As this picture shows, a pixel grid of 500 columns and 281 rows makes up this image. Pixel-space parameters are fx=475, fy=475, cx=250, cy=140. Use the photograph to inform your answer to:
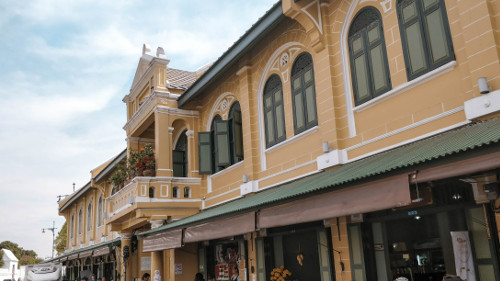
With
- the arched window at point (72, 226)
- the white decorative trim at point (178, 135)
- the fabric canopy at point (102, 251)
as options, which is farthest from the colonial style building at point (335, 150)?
the arched window at point (72, 226)

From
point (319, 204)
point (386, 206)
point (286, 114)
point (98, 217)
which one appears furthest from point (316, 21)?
point (98, 217)

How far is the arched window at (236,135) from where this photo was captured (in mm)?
13656

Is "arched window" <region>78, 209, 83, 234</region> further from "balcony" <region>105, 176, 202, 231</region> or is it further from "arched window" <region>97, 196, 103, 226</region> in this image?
"balcony" <region>105, 176, 202, 231</region>

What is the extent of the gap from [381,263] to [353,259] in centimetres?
55

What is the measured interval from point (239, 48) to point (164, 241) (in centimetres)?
564

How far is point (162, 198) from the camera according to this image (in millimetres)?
15180

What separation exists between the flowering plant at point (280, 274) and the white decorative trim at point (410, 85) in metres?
4.26

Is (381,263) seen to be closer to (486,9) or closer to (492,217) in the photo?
(492,217)

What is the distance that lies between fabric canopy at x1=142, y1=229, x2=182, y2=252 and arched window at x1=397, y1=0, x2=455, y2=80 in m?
7.06

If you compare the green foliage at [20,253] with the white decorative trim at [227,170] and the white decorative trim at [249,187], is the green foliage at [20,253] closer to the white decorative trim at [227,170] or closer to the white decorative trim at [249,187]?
the white decorative trim at [227,170]

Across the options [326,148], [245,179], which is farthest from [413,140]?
[245,179]

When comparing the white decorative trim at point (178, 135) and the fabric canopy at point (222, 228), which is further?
the white decorative trim at point (178, 135)

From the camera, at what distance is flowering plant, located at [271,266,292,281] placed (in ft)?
36.7

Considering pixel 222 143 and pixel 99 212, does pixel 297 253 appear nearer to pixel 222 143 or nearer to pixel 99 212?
pixel 222 143
